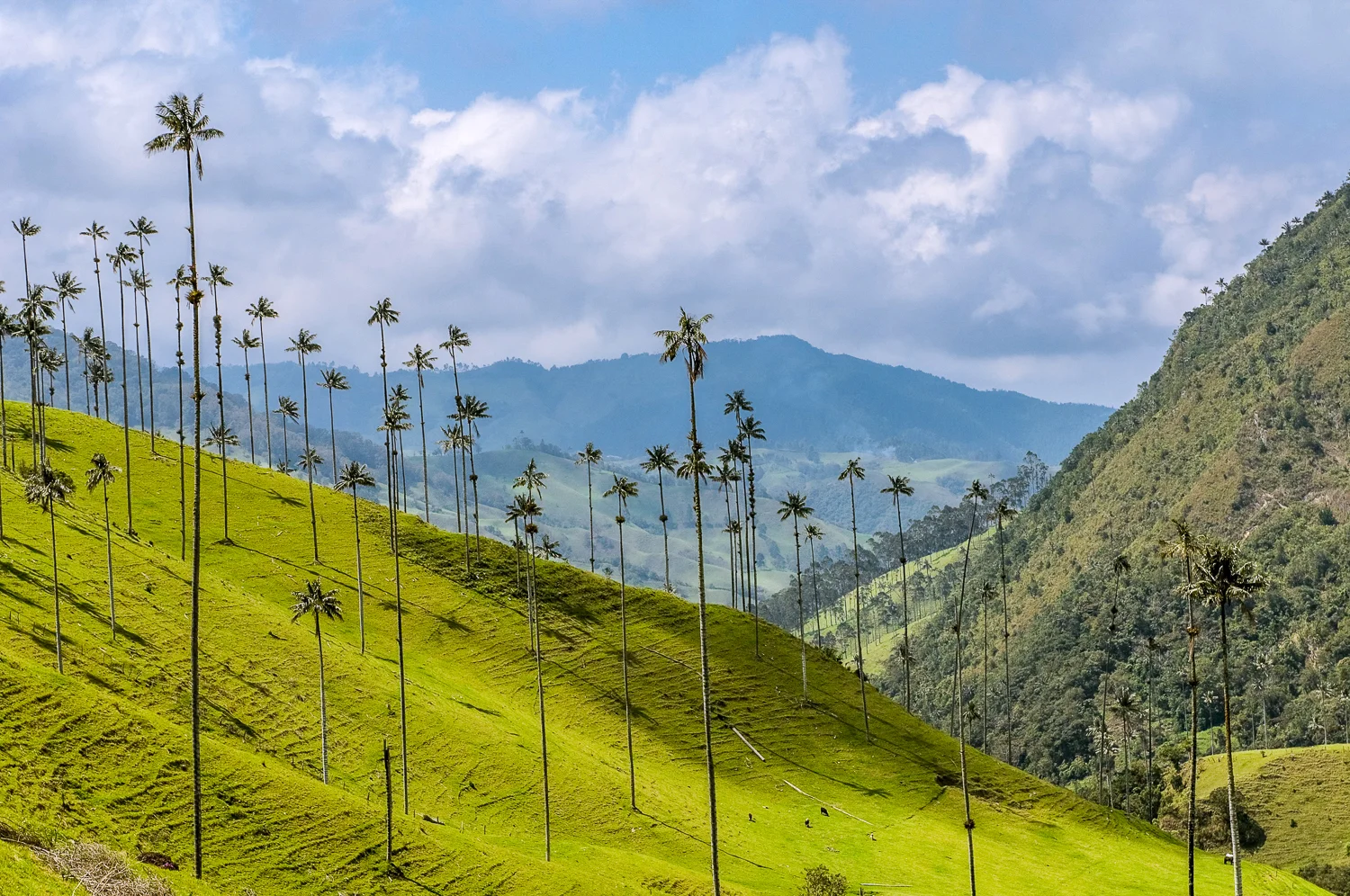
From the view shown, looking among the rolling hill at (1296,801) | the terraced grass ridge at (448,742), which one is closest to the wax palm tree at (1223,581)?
the terraced grass ridge at (448,742)

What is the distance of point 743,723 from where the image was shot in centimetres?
13850

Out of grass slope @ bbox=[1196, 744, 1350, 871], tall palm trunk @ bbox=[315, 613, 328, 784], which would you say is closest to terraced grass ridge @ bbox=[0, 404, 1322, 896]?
tall palm trunk @ bbox=[315, 613, 328, 784]

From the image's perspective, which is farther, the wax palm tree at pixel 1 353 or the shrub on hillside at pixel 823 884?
the wax palm tree at pixel 1 353

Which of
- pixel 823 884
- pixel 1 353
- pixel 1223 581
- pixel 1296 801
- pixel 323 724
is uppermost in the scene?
pixel 1 353

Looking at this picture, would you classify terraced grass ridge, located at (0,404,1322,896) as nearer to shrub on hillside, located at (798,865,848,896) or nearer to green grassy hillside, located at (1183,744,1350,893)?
shrub on hillside, located at (798,865,848,896)

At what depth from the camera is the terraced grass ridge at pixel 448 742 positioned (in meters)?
77.3

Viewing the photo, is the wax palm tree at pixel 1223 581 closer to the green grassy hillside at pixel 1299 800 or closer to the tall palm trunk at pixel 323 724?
the tall palm trunk at pixel 323 724

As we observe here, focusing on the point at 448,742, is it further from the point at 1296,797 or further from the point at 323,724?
the point at 1296,797

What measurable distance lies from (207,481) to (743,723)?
330 ft

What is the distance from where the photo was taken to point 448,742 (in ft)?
348

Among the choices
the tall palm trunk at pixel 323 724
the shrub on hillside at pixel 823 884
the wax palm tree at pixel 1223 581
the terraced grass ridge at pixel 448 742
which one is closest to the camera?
the wax palm tree at pixel 1223 581

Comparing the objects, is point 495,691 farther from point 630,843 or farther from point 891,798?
point 891,798

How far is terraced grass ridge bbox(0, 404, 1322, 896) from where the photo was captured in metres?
77.3

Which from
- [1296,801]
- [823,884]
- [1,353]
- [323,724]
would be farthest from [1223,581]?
[1,353]
